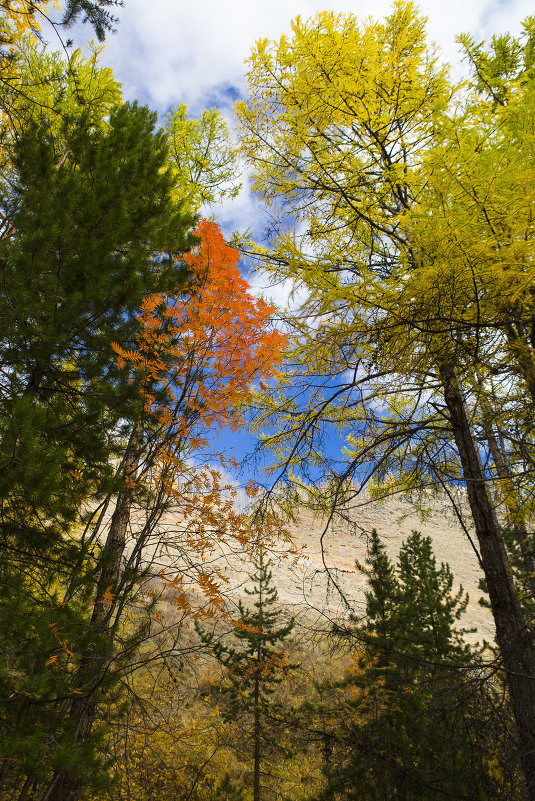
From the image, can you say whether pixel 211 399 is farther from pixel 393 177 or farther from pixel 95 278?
pixel 393 177

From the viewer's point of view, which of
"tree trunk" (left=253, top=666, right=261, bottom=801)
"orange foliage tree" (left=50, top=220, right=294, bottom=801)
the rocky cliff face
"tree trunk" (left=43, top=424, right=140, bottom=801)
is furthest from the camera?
the rocky cliff face

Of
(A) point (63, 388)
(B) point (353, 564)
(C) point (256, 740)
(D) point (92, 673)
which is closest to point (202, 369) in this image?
(A) point (63, 388)

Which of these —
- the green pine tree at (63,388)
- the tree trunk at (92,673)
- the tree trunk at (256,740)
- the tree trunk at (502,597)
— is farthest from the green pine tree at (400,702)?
the green pine tree at (63,388)

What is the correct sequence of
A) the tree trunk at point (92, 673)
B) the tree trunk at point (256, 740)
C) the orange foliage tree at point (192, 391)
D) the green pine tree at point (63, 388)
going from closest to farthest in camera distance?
the green pine tree at point (63, 388)
the tree trunk at point (92, 673)
the orange foliage tree at point (192, 391)
the tree trunk at point (256, 740)

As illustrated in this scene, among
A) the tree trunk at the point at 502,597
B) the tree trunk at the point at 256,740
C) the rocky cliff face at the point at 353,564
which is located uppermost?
the rocky cliff face at the point at 353,564

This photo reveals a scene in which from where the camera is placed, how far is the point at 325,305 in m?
3.05

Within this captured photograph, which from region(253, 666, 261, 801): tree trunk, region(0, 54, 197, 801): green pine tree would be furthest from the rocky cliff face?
region(0, 54, 197, 801): green pine tree

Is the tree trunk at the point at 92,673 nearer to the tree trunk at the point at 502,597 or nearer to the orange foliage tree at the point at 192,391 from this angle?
the orange foliage tree at the point at 192,391

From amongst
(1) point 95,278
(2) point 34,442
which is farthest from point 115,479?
(1) point 95,278

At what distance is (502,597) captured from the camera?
3.67m

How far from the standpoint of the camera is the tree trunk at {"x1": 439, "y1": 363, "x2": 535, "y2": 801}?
111 inches

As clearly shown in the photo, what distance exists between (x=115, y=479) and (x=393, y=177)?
3698 mm

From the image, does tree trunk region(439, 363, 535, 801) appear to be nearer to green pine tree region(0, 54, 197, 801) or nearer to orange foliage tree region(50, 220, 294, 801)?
orange foliage tree region(50, 220, 294, 801)

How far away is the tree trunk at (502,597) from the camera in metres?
2.82
